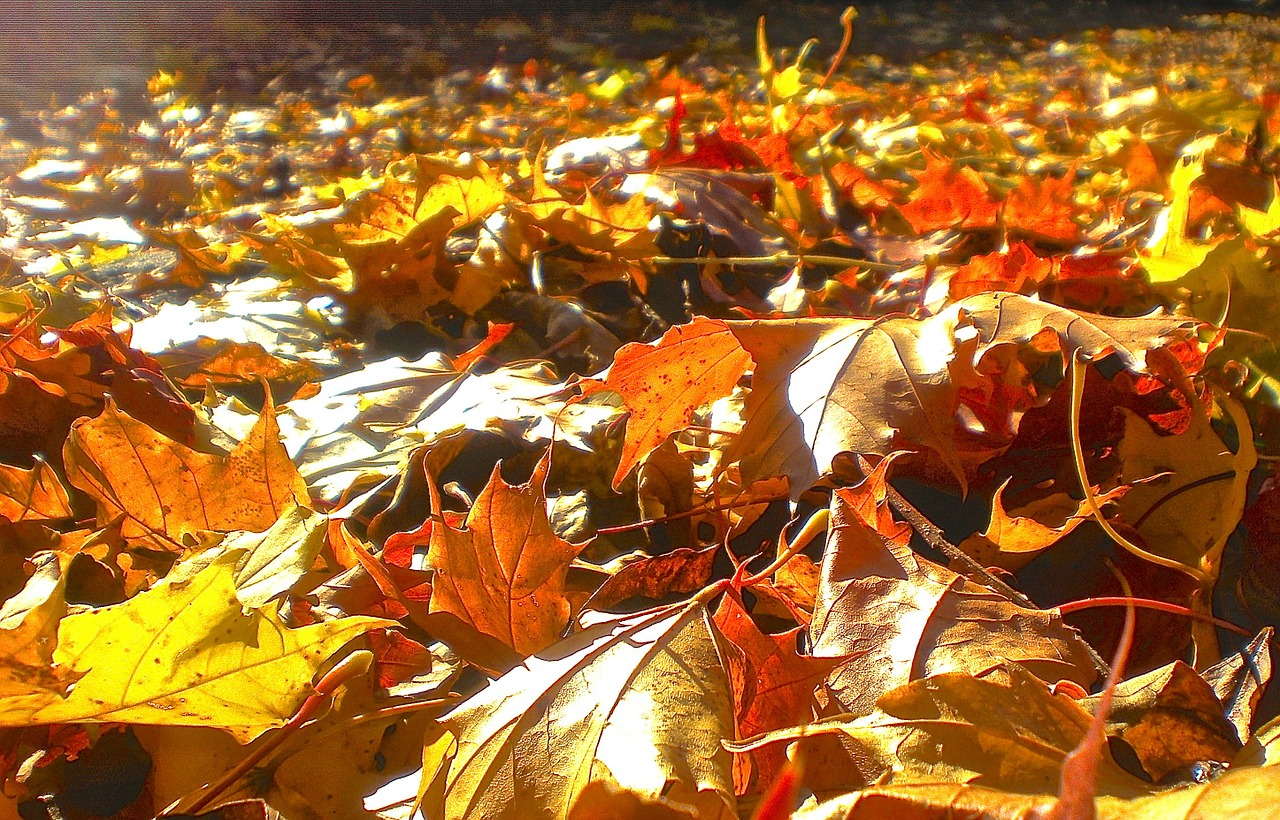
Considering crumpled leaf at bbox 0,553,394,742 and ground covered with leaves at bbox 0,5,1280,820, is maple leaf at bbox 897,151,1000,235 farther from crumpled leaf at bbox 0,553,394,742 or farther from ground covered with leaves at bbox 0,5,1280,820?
crumpled leaf at bbox 0,553,394,742

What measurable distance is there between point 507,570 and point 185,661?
0.48 feet

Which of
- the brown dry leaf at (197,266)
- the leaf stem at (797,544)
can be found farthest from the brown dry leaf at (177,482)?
the brown dry leaf at (197,266)

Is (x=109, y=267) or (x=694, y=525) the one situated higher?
(x=109, y=267)

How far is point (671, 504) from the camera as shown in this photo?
1.96 feet

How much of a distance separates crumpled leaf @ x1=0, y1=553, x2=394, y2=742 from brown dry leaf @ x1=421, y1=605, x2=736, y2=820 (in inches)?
2.5

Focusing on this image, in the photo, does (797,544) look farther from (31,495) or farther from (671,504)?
(31,495)

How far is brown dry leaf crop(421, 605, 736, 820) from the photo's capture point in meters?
0.35

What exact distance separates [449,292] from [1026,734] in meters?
0.72

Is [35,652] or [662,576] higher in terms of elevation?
[35,652]

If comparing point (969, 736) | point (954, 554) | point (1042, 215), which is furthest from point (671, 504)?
point (1042, 215)

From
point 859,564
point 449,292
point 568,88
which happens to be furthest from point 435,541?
point 568,88

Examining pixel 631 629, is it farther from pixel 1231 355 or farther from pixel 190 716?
pixel 1231 355

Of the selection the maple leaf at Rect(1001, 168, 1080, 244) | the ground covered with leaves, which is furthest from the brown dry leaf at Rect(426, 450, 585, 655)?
the maple leaf at Rect(1001, 168, 1080, 244)

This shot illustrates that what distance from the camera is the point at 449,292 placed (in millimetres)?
925
